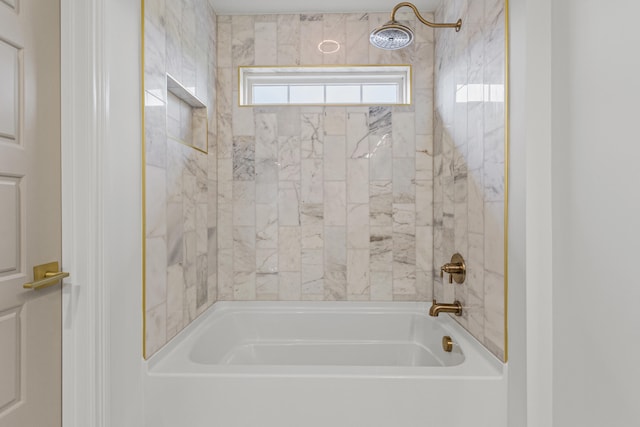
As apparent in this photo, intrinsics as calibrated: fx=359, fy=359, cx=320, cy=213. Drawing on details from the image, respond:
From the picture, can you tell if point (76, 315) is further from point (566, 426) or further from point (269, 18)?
point (269, 18)

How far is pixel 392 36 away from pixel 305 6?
70 centimetres

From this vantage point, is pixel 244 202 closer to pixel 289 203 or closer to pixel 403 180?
pixel 289 203

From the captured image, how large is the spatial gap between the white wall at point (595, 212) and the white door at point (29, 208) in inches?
60.6

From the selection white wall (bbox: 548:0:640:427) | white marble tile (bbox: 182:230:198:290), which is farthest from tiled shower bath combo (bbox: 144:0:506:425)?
white wall (bbox: 548:0:640:427)

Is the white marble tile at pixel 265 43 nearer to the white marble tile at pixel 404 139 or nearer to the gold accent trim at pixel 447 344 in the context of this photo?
→ the white marble tile at pixel 404 139

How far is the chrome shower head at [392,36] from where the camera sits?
6.05 feet

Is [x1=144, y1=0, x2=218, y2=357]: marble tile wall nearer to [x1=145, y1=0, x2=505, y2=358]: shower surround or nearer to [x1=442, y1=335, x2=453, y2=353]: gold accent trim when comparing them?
[x1=145, y1=0, x2=505, y2=358]: shower surround

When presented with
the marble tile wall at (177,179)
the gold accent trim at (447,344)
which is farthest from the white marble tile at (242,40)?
the gold accent trim at (447,344)

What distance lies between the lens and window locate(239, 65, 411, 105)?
2.40 meters

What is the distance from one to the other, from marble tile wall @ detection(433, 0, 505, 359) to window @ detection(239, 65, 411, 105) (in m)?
0.34

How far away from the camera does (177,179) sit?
1.73 metres

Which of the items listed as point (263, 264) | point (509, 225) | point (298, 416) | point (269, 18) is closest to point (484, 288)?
point (509, 225)

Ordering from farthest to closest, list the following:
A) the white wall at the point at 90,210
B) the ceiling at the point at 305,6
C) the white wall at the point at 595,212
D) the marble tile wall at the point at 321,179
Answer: the marble tile wall at the point at 321,179, the ceiling at the point at 305,6, the white wall at the point at 90,210, the white wall at the point at 595,212

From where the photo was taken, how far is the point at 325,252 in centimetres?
234
